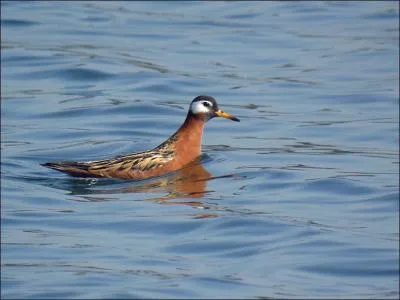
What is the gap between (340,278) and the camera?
42.9 ft

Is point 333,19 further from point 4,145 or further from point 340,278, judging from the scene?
point 340,278

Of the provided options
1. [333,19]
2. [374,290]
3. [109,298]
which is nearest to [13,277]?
[109,298]

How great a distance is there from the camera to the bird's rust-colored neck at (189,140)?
18469mm

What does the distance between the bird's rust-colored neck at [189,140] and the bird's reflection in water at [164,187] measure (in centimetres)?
14

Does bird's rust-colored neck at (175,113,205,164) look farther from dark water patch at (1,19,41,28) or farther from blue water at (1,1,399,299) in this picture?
dark water patch at (1,19,41,28)

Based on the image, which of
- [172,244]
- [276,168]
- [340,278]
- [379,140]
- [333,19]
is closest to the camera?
[340,278]

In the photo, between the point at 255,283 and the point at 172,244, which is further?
the point at 172,244

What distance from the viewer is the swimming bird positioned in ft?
58.7

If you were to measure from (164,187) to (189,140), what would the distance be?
124 cm

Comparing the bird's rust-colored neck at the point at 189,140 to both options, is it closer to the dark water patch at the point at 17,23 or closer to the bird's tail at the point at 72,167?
the bird's tail at the point at 72,167

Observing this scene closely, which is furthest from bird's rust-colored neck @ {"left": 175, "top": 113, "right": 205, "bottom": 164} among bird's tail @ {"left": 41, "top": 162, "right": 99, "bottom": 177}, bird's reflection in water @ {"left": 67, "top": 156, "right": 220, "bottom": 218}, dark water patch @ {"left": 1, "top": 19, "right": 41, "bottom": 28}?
dark water patch @ {"left": 1, "top": 19, "right": 41, "bottom": 28}

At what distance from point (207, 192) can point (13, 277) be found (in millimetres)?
4390

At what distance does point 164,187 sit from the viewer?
57.7 ft

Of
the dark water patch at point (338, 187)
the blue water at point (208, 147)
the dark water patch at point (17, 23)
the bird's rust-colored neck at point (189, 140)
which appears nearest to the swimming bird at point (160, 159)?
the bird's rust-colored neck at point (189, 140)
